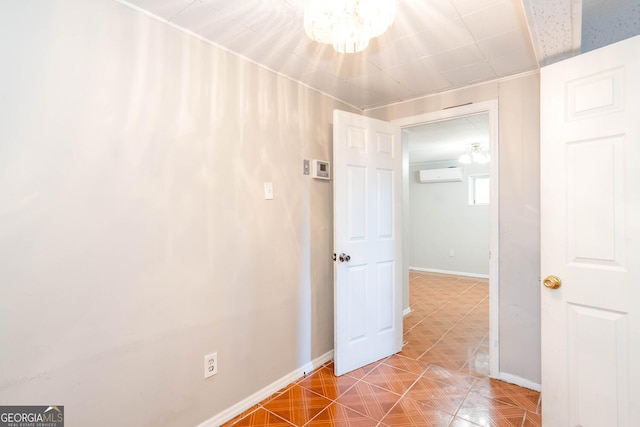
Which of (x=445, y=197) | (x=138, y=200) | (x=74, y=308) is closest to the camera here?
(x=74, y=308)

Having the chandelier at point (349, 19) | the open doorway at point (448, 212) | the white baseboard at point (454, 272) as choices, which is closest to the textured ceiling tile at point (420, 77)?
the chandelier at point (349, 19)

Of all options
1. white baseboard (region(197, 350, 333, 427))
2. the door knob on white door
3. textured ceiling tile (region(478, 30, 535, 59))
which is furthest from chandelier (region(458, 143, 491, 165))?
white baseboard (region(197, 350, 333, 427))

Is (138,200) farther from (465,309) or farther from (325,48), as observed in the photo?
(465,309)

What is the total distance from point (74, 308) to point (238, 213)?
0.93m

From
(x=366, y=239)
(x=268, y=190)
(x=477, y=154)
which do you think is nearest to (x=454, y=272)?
(x=477, y=154)

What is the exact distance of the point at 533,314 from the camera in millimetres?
2178

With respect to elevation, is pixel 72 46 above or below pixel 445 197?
above

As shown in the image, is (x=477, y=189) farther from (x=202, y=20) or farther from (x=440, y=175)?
(x=202, y=20)

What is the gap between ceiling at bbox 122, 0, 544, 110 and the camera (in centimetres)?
149

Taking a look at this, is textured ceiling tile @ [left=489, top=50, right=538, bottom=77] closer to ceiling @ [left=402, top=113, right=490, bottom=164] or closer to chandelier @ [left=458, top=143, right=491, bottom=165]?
ceiling @ [left=402, top=113, right=490, bottom=164]

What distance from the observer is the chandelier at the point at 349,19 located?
1.13 meters

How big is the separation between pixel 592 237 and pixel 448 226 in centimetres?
498

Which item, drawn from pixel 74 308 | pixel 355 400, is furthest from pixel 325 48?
pixel 355 400

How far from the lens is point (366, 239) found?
2.50 m
